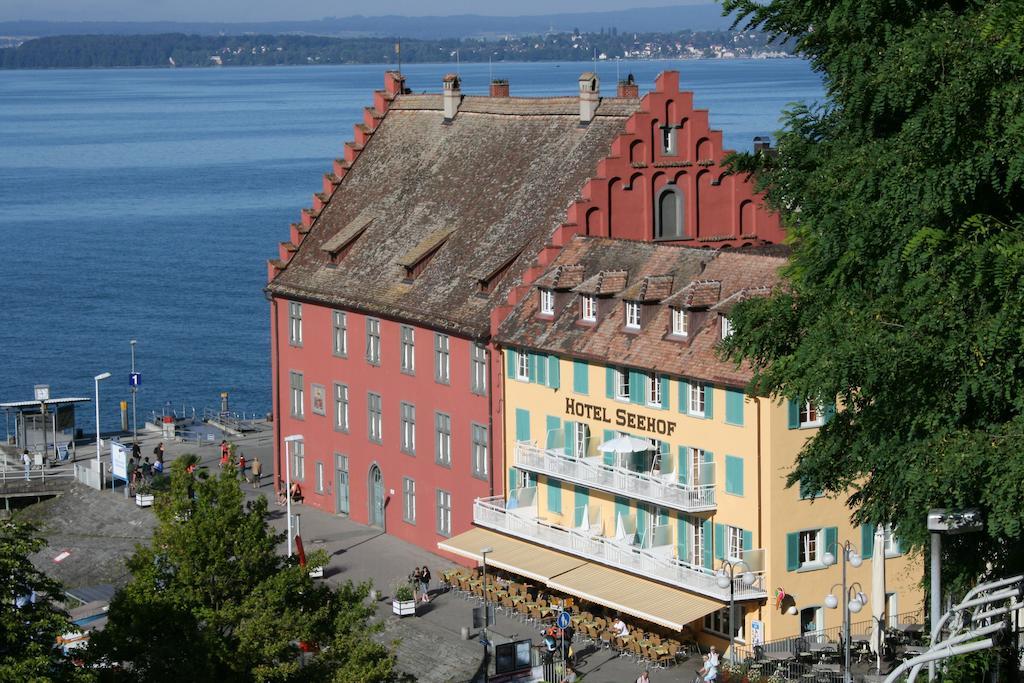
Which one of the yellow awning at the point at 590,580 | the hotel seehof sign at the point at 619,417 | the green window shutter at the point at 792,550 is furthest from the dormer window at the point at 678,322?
the yellow awning at the point at 590,580

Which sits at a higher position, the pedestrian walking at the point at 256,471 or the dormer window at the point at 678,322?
the dormer window at the point at 678,322

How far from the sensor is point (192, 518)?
43469 millimetres

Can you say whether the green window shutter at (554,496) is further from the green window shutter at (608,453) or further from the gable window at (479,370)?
the gable window at (479,370)

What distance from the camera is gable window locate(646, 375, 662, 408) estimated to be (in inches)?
2324

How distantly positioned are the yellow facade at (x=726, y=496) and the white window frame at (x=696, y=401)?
4 centimetres

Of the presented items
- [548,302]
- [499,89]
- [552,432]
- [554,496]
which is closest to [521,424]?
[552,432]

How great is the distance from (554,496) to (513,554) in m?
2.26

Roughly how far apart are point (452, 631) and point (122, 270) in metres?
112

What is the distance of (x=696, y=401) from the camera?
57.6 metres

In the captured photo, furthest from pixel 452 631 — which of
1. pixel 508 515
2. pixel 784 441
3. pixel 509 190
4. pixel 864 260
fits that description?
pixel 864 260

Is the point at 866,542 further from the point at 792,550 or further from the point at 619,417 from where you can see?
the point at 619,417

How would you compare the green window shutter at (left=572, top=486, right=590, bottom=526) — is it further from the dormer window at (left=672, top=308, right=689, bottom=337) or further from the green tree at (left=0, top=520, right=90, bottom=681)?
the green tree at (left=0, top=520, right=90, bottom=681)

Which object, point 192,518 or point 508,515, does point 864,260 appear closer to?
point 192,518

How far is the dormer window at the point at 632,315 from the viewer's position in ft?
199
